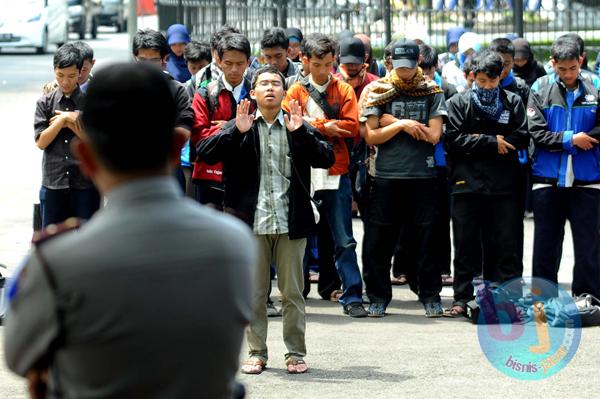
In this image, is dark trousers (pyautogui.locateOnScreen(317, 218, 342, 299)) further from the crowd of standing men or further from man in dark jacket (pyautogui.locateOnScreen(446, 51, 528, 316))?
man in dark jacket (pyautogui.locateOnScreen(446, 51, 528, 316))

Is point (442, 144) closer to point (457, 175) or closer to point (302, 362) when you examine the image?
point (457, 175)

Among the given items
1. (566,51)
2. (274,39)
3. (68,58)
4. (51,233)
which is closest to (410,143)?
(566,51)

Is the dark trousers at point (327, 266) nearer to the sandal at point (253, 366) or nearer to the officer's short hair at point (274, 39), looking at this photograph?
the officer's short hair at point (274, 39)

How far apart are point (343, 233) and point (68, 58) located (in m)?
2.33

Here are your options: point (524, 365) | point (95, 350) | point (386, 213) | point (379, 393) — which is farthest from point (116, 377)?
point (386, 213)

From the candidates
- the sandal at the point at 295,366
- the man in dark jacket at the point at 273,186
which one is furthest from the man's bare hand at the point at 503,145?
the sandal at the point at 295,366

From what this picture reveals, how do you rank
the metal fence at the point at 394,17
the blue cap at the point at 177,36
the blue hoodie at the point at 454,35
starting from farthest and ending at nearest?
the metal fence at the point at 394,17 → the blue hoodie at the point at 454,35 → the blue cap at the point at 177,36

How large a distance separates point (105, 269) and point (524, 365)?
18.0 feet

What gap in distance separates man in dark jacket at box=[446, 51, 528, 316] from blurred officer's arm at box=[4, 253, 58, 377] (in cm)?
686

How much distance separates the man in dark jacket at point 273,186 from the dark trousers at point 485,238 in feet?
6.56

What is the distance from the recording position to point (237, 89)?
374 inches

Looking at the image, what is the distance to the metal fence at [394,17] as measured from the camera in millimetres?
15258

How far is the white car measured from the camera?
3141cm

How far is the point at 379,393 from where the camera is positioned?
24.1 feet
